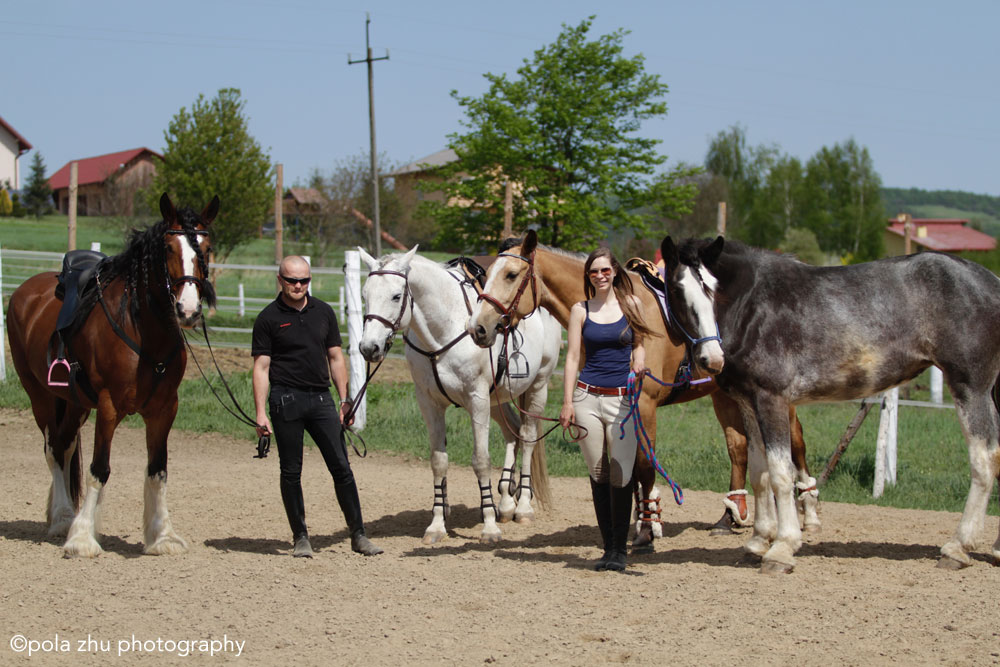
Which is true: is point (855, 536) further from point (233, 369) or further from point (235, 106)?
point (235, 106)

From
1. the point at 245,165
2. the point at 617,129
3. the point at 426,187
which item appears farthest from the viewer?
the point at 245,165

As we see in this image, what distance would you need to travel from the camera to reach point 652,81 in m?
25.3

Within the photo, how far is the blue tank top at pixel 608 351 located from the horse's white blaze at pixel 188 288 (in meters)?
2.27

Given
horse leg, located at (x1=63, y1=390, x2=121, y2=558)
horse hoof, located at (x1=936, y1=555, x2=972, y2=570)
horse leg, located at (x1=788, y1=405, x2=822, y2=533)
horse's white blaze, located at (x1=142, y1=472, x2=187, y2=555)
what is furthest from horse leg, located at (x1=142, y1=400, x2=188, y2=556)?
horse hoof, located at (x1=936, y1=555, x2=972, y2=570)

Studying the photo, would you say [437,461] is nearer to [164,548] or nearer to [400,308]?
[400,308]

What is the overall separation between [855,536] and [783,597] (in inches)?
79.6

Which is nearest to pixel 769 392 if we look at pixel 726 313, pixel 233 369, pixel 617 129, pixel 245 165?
pixel 726 313

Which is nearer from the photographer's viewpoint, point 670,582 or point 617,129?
point 670,582

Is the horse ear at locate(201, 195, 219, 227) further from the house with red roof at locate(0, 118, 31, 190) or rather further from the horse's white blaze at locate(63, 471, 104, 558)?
the house with red roof at locate(0, 118, 31, 190)

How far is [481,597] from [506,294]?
1843 mm

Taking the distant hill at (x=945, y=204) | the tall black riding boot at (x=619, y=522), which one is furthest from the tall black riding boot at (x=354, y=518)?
the distant hill at (x=945, y=204)

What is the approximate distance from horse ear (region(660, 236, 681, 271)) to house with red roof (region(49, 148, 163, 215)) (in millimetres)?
26775

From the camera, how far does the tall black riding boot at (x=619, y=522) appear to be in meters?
5.36

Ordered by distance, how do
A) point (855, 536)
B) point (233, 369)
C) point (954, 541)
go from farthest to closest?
point (233, 369) < point (855, 536) < point (954, 541)
